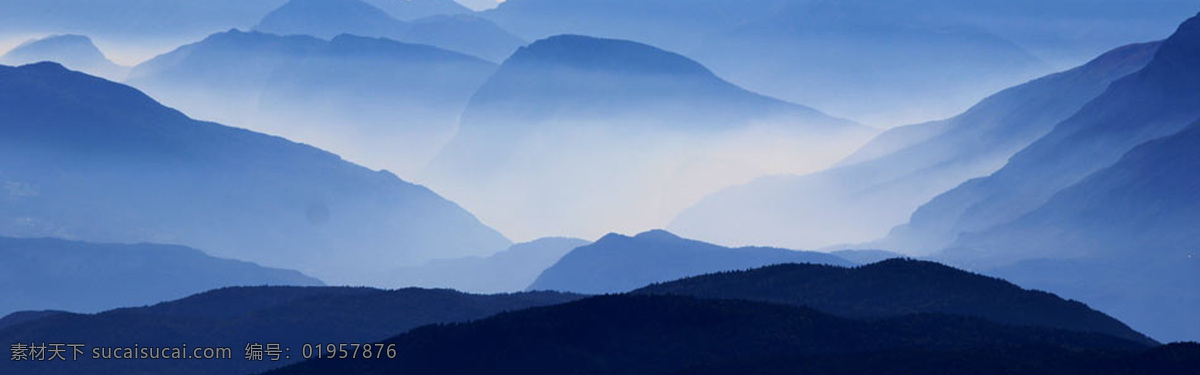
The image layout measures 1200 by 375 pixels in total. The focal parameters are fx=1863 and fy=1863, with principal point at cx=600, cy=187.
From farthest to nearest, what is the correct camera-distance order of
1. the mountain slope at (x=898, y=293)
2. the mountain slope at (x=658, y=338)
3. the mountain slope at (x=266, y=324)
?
the mountain slope at (x=266, y=324), the mountain slope at (x=898, y=293), the mountain slope at (x=658, y=338)

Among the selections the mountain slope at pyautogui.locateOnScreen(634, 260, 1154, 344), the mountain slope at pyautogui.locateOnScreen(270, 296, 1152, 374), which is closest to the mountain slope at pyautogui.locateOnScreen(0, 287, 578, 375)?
the mountain slope at pyautogui.locateOnScreen(634, 260, 1154, 344)

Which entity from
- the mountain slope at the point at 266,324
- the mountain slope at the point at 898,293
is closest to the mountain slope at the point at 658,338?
the mountain slope at the point at 898,293

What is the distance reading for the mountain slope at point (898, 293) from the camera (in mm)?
135375

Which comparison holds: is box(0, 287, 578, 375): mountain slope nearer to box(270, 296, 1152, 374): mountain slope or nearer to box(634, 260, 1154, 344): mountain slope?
box(634, 260, 1154, 344): mountain slope

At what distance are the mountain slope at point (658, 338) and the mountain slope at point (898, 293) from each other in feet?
40.9

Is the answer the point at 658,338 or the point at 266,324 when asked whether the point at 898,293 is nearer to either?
the point at 658,338

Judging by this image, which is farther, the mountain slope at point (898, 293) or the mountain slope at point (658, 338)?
the mountain slope at point (898, 293)

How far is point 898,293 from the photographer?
14138cm

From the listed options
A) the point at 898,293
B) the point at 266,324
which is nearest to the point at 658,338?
the point at 898,293

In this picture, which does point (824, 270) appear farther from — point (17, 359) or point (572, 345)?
point (17, 359)

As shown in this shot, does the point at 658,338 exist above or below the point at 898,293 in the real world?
below

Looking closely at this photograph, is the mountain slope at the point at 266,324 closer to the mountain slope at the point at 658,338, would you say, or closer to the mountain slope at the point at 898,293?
the mountain slope at the point at 898,293

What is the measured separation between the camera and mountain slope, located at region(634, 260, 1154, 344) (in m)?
135

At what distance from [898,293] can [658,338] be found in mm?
34491
